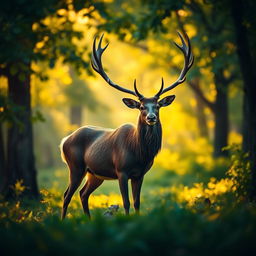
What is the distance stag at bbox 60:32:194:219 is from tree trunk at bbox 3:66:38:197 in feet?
8.33

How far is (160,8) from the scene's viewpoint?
31.3 feet

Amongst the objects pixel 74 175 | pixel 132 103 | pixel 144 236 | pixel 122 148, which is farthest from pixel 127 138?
pixel 144 236

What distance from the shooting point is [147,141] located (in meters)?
7.15

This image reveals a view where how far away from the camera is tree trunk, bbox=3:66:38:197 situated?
34.8 ft

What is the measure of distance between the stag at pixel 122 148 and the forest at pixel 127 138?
4cm

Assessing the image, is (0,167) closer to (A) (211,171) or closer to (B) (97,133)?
(B) (97,133)

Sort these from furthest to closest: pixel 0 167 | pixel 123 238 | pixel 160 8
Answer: pixel 0 167 < pixel 160 8 < pixel 123 238

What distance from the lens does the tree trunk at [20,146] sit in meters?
10.6

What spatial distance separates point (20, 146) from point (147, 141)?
4.59 m

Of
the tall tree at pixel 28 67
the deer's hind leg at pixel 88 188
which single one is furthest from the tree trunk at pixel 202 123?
the deer's hind leg at pixel 88 188

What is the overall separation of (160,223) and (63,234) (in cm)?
91

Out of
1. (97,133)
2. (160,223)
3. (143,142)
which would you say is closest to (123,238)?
(160,223)

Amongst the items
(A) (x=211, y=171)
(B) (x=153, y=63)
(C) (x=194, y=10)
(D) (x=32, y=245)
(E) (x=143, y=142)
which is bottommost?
(A) (x=211, y=171)

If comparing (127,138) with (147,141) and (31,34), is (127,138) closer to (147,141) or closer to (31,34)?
(147,141)
